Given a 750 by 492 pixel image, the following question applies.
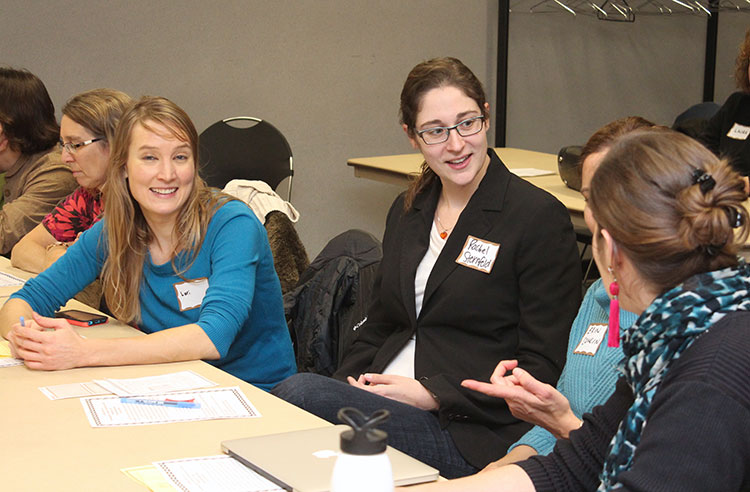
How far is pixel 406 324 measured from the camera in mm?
2135

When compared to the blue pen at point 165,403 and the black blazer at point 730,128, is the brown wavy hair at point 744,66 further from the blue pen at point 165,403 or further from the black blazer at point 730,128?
the blue pen at point 165,403

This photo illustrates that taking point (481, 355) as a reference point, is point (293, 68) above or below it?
above

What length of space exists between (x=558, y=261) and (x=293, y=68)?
3.74 meters

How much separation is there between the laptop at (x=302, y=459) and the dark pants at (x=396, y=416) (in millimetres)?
444

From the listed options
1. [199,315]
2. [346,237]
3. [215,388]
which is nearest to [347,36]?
[346,237]

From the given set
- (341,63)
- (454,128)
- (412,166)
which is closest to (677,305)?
(454,128)

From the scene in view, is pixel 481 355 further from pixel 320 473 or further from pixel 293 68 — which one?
pixel 293 68

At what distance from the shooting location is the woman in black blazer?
6.19 ft

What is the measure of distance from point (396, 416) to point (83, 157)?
59.1 inches

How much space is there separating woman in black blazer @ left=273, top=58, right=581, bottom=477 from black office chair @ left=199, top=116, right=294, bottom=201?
1.98m

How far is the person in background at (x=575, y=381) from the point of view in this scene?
1.53 meters

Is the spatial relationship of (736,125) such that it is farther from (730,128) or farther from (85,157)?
(85,157)

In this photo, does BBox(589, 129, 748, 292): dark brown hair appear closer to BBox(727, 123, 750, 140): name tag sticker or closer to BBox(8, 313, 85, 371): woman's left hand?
BBox(8, 313, 85, 371): woman's left hand

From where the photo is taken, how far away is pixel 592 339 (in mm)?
1705
